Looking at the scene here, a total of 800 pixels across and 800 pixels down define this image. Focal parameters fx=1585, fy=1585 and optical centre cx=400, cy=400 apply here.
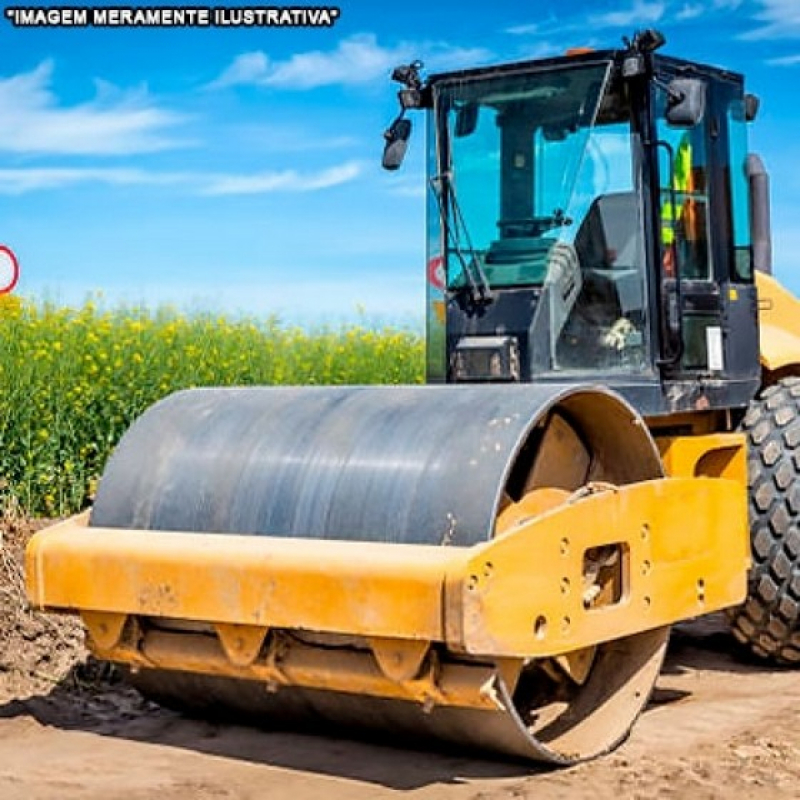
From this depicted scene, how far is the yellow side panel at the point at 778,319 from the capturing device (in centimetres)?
727

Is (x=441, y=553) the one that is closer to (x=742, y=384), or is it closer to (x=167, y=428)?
(x=167, y=428)

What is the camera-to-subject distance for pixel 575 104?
20.3ft

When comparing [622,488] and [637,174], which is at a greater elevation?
[637,174]

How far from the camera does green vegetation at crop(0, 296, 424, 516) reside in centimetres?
910

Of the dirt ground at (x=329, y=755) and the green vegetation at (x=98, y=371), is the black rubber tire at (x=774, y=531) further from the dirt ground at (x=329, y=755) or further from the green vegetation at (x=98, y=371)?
the green vegetation at (x=98, y=371)

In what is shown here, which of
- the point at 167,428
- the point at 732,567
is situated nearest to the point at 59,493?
the point at 167,428

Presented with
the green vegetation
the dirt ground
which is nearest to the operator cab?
the dirt ground

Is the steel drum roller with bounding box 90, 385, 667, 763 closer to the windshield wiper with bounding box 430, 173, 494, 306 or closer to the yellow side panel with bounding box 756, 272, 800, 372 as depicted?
the windshield wiper with bounding box 430, 173, 494, 306

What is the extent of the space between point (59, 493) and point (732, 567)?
4771mm

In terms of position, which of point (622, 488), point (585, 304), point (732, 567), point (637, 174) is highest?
point (637, 174)

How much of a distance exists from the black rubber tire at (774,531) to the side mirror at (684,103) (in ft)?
4.79

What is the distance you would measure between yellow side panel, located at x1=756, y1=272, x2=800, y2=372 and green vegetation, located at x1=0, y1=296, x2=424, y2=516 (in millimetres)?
4049

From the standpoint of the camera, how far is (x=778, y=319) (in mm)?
7594

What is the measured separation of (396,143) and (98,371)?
152 inches
